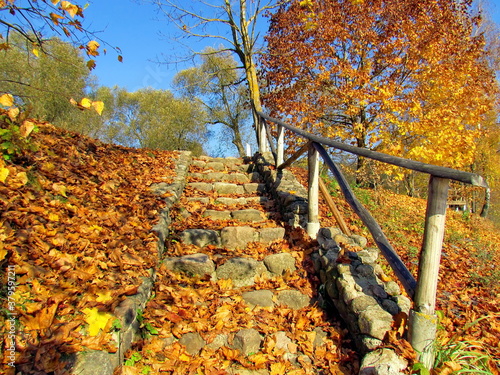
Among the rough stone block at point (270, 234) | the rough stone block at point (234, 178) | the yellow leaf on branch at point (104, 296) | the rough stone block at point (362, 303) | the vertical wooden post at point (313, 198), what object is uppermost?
the rough stone block at point (234, 178)

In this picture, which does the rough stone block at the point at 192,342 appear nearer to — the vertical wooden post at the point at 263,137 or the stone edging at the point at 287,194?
the stone edging at the point at 287,194

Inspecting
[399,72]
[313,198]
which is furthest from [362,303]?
[399,72]

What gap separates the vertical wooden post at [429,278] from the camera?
75.0 inches

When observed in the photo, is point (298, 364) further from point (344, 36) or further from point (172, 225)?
point (344, 36)

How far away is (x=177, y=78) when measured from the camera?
25453 millimetres

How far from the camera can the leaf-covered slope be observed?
172 centimetres

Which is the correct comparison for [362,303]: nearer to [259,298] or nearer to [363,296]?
[363,296]

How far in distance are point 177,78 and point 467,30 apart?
2107cm

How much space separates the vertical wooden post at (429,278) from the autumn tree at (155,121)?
66.6 ft

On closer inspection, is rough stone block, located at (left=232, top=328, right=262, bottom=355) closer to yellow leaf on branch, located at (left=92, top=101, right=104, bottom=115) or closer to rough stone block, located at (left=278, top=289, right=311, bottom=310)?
rough stone block, located at (left=278, top=289, right=311, bottom=310)

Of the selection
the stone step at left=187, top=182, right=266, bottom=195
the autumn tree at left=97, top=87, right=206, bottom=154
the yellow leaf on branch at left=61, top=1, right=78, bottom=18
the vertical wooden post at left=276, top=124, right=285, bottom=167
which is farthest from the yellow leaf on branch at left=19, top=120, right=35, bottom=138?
the autumn tree at left=97, top=87, right=206, bottom=154

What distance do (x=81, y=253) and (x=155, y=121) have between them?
2045 cm

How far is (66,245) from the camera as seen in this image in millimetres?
2455

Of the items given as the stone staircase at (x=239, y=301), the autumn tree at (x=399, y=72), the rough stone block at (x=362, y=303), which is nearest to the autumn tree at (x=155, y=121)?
the autumn tree at (x=399, y=72)
